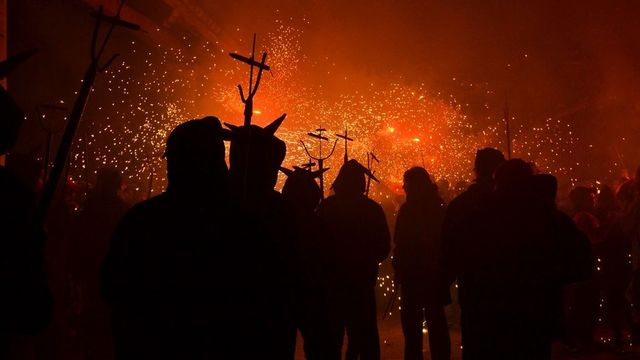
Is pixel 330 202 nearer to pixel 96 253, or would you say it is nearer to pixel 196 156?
pixel 96 253

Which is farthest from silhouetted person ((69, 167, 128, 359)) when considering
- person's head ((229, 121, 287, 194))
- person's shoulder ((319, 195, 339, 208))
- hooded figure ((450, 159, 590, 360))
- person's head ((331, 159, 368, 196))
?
hooded figure ((450, 159, 590, 360))

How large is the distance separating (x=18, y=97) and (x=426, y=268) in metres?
7.27

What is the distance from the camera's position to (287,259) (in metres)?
2.26

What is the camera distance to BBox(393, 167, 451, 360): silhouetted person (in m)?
4.95

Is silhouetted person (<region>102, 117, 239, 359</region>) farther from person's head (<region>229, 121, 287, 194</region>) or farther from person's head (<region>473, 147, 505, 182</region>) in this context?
person's head (<region>473, 147, 505, 182</region>)

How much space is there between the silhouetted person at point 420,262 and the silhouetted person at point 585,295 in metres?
2.29

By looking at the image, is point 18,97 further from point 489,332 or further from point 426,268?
point 489,332

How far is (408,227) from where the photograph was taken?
17.3 feet

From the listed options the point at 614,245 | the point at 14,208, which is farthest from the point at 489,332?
the point at 614,245

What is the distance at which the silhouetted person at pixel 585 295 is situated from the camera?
6.32 meters

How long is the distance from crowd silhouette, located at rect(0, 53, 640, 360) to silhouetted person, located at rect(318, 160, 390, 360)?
0.04 ft

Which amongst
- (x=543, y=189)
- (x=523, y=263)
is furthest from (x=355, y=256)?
(x=543, y=189)

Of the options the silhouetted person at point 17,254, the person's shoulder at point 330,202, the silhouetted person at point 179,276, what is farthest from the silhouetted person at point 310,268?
the person's shoulder at point 330,202

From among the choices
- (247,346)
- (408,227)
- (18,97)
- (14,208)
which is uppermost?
(18,97)
